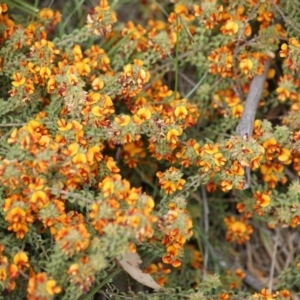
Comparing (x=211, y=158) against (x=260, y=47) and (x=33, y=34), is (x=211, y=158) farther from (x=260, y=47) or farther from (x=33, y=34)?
(x=33, y=34)

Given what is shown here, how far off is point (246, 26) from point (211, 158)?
2.29 feet

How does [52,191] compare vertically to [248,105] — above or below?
below

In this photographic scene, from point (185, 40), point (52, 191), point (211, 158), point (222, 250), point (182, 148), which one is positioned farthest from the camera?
point (222, 250)

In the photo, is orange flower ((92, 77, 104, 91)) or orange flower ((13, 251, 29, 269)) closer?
orange flower ((13, 251, 29, 269))

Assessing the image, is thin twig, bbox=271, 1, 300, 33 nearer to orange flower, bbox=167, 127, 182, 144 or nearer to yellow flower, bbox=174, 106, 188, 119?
yellow flower, bbox=174, 106, 188, 119

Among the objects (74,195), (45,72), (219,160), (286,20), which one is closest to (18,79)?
(45,72)

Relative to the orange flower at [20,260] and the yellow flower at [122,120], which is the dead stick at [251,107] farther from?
the orange flower at [20,260]

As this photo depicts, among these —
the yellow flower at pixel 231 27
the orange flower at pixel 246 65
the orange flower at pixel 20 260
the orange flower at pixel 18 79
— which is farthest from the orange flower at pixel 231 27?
the orange flower at pixel 20 260

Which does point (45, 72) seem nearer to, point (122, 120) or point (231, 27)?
point (122, 120)

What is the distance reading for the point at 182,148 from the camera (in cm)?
241

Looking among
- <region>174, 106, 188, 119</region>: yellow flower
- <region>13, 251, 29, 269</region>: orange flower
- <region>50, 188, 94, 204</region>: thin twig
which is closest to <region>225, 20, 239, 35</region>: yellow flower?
<region>174, 106, 188, 119</region>: yellow flower

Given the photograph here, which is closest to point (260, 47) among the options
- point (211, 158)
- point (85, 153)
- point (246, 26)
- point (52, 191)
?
point (246, 26)

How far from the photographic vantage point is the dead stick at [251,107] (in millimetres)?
2413

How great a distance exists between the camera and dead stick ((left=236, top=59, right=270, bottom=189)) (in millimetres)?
2413
